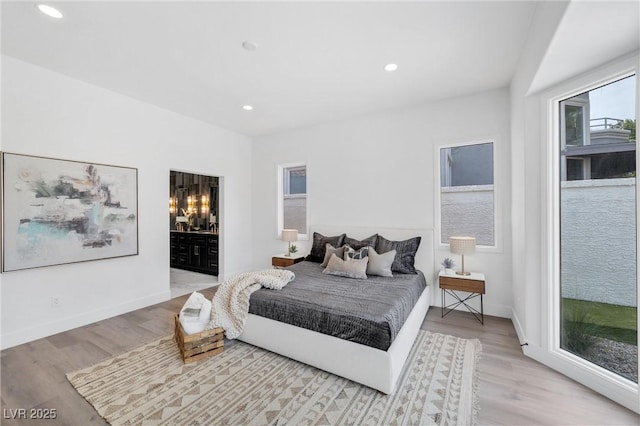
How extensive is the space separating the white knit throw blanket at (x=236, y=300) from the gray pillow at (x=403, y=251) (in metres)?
1.54

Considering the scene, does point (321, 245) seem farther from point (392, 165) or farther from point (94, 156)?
point (94, 156)

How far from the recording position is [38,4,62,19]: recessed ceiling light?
2.04 meters

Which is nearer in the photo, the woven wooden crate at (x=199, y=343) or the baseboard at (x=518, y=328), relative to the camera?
the woven wooden crate at (x=199, y=343)

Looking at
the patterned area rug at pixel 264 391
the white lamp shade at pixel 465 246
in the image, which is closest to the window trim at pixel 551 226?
the patterned area rug at pixel 264 391

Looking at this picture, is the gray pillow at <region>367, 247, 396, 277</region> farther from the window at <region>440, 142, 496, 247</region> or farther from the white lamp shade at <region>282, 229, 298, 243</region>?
the white lamp shade at <region>282, 229, 298, 243</region>

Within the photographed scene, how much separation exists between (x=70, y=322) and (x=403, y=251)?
4.21 meters

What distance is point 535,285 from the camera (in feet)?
8.14

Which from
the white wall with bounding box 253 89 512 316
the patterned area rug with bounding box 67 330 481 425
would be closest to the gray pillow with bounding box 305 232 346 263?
the white wall with bounding box 253 89 512 316

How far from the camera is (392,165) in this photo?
13.6 ft

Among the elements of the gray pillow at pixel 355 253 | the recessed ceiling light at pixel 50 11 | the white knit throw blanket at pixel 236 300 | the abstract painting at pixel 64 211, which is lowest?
the white knit throw blanket at pixel 236 300

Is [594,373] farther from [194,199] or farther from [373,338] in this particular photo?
[194,199]

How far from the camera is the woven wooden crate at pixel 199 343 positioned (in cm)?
239

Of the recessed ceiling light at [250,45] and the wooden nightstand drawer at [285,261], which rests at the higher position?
the recessed ceiling light at [250,45]

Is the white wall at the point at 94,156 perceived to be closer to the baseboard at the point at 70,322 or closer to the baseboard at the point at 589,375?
the baseboard at the point at 70,322
